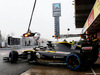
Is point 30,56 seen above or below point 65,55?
below

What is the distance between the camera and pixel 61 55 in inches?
271

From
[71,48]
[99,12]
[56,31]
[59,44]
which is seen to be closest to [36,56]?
[59,44]

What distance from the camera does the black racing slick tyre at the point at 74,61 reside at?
5993 mm

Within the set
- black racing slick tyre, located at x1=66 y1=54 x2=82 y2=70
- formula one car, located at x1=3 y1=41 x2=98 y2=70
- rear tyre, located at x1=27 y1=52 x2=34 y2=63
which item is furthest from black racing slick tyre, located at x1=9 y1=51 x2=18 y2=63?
black racing slick tyre, located at x1=66 y1=54 x2=82 y2=70

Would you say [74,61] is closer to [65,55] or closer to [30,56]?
[65,55]

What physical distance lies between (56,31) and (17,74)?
192096 millimetres

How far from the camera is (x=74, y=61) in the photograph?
20.5 ft

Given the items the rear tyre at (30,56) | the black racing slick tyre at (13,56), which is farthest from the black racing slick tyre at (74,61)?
the black racing slick tyre at (13,56)

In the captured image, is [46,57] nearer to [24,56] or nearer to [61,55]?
[61,55]

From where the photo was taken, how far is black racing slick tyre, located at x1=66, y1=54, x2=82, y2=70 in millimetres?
5993

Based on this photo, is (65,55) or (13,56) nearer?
(65,55)

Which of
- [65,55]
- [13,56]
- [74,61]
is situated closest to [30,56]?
[13,56]

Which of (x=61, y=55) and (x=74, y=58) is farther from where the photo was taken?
(x=61, y=55)

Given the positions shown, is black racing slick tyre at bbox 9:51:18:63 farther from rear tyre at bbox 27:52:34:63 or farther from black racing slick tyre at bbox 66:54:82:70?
black racing slick tyre at bbox 66:54:82:70
